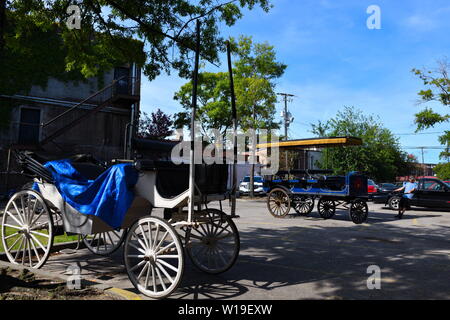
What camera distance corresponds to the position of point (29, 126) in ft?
74.6

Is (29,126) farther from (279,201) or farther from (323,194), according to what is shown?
(323,194)

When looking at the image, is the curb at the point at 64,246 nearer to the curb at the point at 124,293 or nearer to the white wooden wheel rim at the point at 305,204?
the curb at the point at 124,293

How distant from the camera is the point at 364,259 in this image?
266 inches

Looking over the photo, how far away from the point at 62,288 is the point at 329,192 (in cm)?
1049

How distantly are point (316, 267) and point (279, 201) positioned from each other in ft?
26.2

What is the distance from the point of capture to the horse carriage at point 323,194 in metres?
12.5

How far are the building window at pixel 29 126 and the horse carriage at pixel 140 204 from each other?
19008 millimetres

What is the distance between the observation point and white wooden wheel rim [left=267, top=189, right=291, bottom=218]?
44.8 ft

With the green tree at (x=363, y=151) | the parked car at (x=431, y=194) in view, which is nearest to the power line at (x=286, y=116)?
the green tree at (x=363, y=151)

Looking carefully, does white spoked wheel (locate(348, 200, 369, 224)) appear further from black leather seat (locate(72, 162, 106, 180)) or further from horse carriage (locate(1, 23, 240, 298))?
black leather seat (locate(72, 162, 106, 180))

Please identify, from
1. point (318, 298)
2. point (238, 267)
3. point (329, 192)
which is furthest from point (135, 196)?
point (329, 192)

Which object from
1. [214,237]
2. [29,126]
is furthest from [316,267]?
[29,126]

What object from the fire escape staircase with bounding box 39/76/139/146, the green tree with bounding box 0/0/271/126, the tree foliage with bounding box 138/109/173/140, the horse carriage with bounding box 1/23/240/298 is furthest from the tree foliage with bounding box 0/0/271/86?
the tree foliage with bounding box 138/109/173/140
